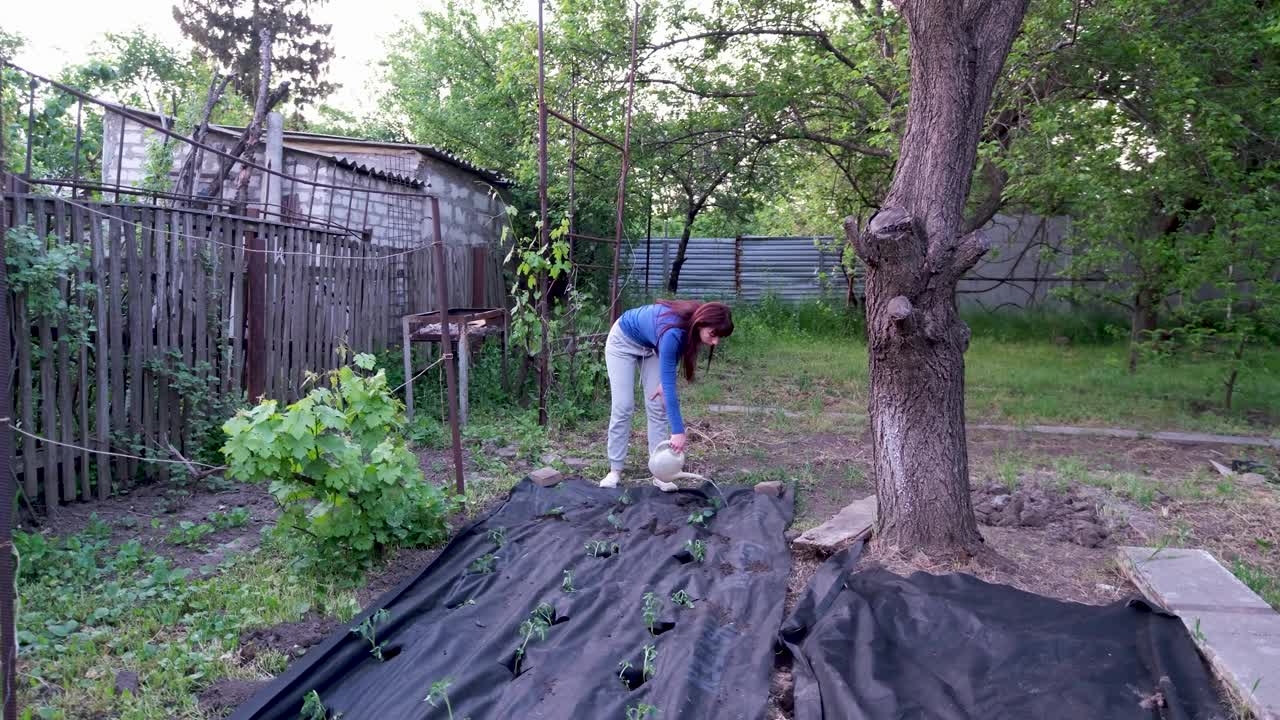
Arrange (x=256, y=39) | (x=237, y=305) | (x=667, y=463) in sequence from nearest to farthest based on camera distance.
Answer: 1. (x=667, y=463)
2. (x=237, y=305)
3. (x=256, y=39)

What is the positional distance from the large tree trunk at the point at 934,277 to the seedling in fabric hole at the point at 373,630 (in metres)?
2.41

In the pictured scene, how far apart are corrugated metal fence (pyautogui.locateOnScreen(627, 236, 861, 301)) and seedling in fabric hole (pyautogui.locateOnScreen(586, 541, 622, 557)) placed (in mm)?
12446

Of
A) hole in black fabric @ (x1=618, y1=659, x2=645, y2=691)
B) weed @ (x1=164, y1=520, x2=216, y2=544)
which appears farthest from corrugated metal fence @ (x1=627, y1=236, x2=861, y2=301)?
hole in black fabric @ (x1=618, y1=659, x2=645, y2=691)

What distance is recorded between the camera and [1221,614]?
328 centimetres

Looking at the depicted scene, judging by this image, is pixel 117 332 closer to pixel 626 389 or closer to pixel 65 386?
pixel 65 386

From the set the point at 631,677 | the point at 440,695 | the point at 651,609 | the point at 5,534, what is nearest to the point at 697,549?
the point at 651,609

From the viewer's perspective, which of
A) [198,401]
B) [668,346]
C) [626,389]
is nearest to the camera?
[668,346]

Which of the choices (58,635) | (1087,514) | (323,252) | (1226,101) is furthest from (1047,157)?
(58,635)

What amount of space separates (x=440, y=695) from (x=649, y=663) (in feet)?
2.39

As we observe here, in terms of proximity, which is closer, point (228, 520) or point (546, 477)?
point (228, 520)

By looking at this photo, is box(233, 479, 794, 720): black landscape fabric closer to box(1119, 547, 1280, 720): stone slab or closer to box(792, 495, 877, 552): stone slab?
box(792, 495, 877, 552): stone slab

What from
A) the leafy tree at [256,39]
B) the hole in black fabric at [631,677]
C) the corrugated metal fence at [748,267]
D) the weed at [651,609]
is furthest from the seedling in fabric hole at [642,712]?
the leafy tree at [256,39]

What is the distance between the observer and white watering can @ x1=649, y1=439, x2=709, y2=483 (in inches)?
207

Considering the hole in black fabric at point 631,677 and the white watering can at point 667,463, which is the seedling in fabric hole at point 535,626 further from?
the white watering can at point 667,463
